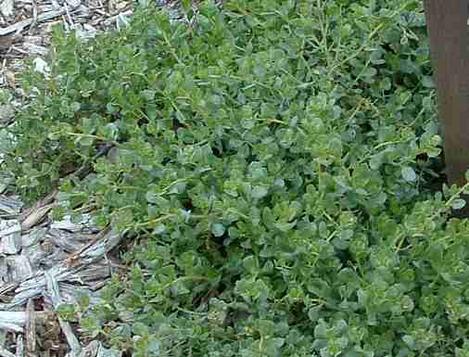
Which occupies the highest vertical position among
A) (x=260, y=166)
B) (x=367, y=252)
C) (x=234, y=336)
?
(x=260, y=166)

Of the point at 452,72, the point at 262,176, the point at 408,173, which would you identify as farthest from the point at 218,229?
the point at 452,72

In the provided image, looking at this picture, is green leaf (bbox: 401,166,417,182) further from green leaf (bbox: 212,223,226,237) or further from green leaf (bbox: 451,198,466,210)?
green leaf (bbox: 212,223,226,237)

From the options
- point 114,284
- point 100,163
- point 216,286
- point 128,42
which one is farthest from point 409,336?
point 128,42

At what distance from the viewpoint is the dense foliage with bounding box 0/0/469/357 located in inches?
71.5

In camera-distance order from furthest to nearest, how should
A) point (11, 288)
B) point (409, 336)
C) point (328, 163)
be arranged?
1. point (11, 288)
2. point (328, 163)
3. point (409, 336)

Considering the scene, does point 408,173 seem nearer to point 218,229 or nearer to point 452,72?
point 452,72

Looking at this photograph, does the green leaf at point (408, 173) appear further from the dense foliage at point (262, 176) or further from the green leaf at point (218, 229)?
the green leaf at point (218, 229)

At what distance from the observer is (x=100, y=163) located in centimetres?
201

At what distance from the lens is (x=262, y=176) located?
1.93 m

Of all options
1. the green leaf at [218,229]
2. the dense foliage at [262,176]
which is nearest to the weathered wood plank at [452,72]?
the dense foliage at [262,176]

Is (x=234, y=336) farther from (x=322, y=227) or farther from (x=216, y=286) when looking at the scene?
(x=322, y=227)

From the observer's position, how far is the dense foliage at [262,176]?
1816 millimetres

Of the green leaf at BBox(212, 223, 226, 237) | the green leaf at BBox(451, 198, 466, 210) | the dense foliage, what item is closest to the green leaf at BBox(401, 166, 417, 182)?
the dense foliage

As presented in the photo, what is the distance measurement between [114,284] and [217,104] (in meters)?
0.45
